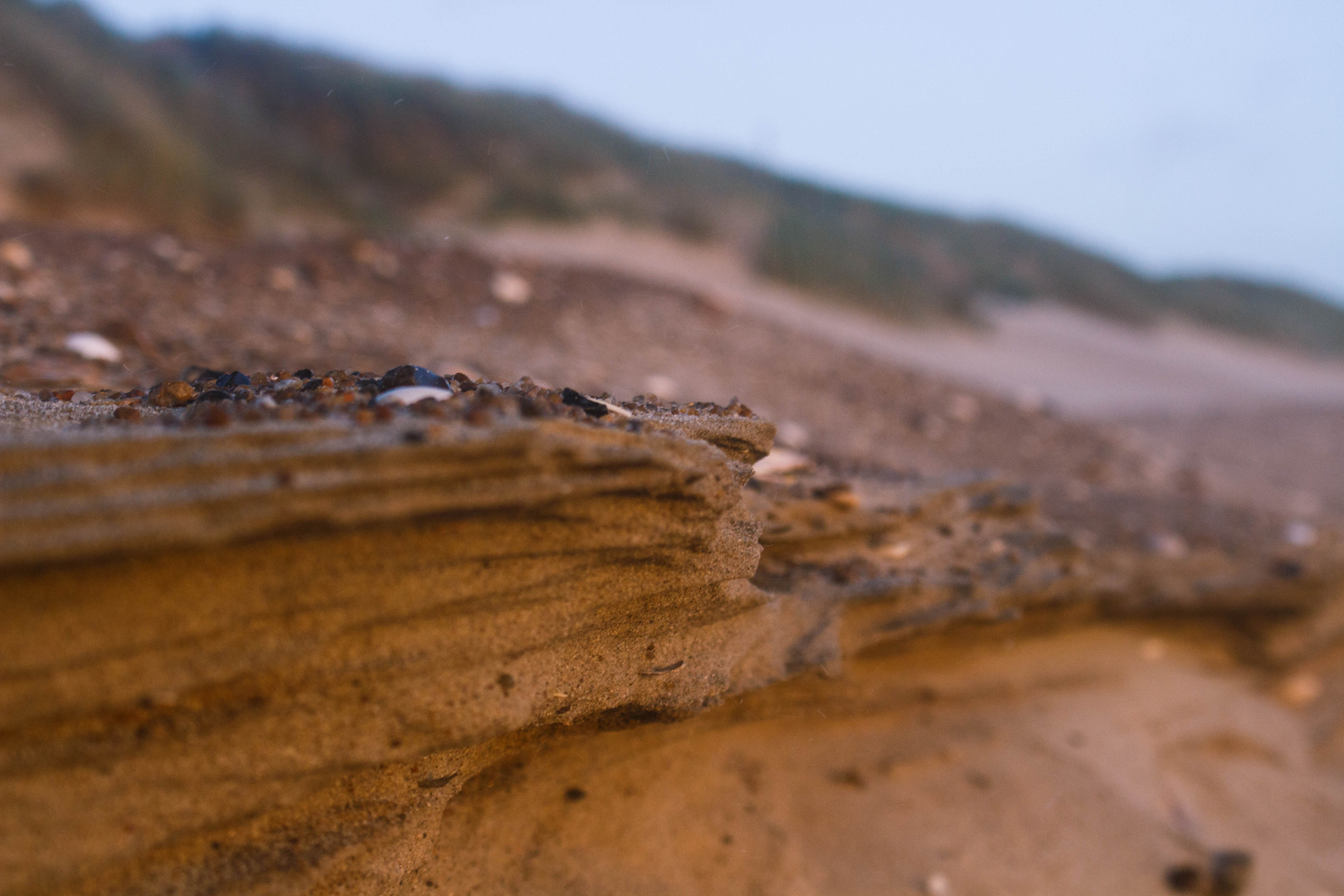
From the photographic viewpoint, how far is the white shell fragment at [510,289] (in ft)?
18.0

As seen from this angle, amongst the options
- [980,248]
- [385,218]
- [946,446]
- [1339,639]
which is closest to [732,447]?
[946,446]

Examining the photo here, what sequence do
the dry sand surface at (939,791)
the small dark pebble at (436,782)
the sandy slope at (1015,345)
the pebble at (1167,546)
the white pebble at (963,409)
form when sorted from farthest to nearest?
the sandy slope at (1015,345)
the white pebble at (963,409)
the pebble at (1167,546)
the dry sand surface at (939,791)
the small dark pebble at (436,782)

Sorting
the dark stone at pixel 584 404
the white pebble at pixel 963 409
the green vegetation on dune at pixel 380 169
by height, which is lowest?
the white pebble at pixel 963 409

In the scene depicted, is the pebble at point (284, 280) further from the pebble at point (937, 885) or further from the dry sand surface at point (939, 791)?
the pebble at point (937, 885)

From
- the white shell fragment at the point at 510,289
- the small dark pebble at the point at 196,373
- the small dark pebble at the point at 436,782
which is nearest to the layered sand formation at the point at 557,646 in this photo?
the small dark pebble at the point at 436,782

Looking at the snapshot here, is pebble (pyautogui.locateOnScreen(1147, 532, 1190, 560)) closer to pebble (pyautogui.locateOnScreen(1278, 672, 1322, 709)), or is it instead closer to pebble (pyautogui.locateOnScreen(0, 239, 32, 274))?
pebble (pyautogui.locateOnScreen(1278, 672, 1322, 709))

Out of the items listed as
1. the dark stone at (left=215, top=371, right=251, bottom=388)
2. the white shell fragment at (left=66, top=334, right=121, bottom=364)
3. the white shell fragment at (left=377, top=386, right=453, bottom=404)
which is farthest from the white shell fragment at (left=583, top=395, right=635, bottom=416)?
the white shell fragment at (left=66, top=334, right=121, bottom=364)

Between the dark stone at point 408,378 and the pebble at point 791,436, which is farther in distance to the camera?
the pebble at point 791,436

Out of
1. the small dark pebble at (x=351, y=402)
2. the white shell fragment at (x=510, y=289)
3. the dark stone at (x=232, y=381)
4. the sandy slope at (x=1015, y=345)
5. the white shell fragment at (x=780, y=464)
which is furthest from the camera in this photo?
the sandy slope at (x=1015, y=345)

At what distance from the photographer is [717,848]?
1883mm

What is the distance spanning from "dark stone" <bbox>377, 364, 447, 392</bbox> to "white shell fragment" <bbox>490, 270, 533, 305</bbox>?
4062 millimetres

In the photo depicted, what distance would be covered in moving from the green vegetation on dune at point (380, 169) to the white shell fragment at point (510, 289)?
11.3ft

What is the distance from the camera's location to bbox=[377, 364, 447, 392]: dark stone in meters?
1.47

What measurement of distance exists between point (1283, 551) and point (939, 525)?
305cm
